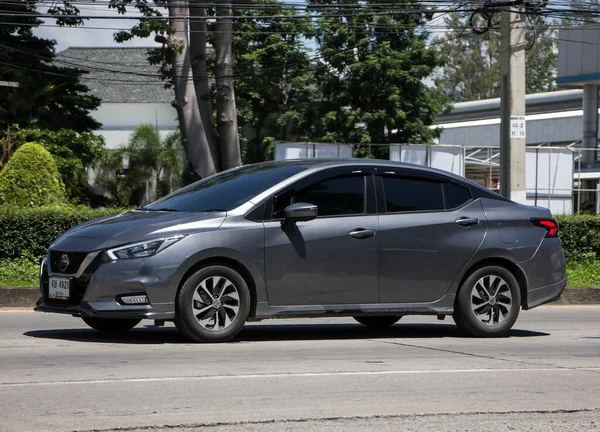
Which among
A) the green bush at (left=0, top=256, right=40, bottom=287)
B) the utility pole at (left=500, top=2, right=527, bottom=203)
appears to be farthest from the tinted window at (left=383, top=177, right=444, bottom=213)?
the utility pole at (left=500, top=2, right=527, bottom=203)

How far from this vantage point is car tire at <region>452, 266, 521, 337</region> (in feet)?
33.1

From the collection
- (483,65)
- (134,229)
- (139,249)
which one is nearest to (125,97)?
(483,65)

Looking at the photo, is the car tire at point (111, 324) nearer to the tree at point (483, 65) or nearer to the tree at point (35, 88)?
the tree at point (35, 88)

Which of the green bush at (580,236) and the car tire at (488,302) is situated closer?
the car tire at (488,302)

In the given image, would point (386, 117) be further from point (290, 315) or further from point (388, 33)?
point (290, 315)

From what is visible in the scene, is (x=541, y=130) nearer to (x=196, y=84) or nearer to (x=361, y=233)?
(x=196, y=84)

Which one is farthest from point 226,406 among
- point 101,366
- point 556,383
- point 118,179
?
point 118,179

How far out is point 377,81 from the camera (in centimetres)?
4697

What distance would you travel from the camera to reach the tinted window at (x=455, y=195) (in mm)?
10219

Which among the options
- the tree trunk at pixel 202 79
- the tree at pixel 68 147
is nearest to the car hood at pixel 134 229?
the tree trunk at pixel 202 79

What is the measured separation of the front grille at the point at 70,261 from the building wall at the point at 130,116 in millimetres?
52916

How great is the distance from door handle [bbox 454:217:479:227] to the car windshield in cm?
159

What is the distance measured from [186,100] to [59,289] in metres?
18.3

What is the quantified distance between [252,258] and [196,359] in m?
1.28
